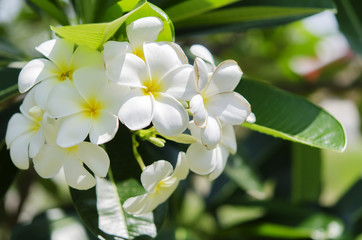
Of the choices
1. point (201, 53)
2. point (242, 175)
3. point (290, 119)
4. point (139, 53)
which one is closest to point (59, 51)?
point (139, 53)

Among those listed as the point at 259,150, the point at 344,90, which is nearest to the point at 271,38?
the point at 344,90

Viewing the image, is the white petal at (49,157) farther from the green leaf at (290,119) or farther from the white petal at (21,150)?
the green leaf at (290,119)

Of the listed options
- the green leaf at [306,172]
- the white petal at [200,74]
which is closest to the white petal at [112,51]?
the white petal at [200,74]

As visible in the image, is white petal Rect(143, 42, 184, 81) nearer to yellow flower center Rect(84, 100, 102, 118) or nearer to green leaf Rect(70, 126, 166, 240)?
yellow flower center Rect(84, 100, 102, 118)

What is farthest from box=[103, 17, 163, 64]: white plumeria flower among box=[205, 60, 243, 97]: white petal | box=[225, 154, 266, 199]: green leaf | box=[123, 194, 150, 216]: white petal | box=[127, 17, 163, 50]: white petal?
box=[225, 154, 266, 199]: green leaf

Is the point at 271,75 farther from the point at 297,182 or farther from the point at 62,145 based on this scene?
the point at 62,145

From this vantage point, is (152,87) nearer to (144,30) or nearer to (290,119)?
(144,30)

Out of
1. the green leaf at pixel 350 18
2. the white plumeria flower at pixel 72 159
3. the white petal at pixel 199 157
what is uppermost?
the white plumeria flower at pixel 72 159
